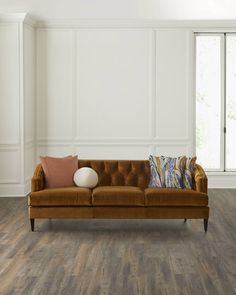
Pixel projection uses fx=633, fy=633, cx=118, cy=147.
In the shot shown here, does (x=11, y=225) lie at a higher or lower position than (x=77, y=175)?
lower

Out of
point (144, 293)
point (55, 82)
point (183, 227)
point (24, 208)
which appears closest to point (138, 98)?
point (55, 82)

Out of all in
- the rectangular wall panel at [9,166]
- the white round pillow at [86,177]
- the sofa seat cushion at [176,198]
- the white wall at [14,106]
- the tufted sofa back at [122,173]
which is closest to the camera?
the sofa seat cushion at [176,198]

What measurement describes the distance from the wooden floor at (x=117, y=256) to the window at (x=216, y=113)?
2393mm

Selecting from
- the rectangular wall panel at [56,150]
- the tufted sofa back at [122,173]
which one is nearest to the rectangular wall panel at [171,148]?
the rectangular wall panel at [56,150]

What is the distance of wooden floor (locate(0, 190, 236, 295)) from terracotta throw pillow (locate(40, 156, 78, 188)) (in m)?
0.46

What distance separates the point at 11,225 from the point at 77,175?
3.00 feet

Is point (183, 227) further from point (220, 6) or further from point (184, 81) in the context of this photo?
point (220, 6)

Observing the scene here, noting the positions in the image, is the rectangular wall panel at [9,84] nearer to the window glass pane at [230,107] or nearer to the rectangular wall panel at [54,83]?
the rectangular wall panel at [54,83]

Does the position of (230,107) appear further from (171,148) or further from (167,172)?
(167,172)

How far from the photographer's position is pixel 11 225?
7016 millimetres

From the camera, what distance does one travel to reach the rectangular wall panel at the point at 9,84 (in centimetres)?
895

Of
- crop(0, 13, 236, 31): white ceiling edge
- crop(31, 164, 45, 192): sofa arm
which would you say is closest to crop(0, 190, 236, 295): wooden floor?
crop(31, 164, 45, 192): sofa arm

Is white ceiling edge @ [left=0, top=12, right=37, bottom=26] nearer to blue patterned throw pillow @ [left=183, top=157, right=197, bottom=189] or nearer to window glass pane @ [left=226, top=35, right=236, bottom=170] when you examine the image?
window glass pane @ [left=226, top=35, right=236, bottom=170]

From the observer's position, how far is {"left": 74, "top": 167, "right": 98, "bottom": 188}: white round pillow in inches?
274
